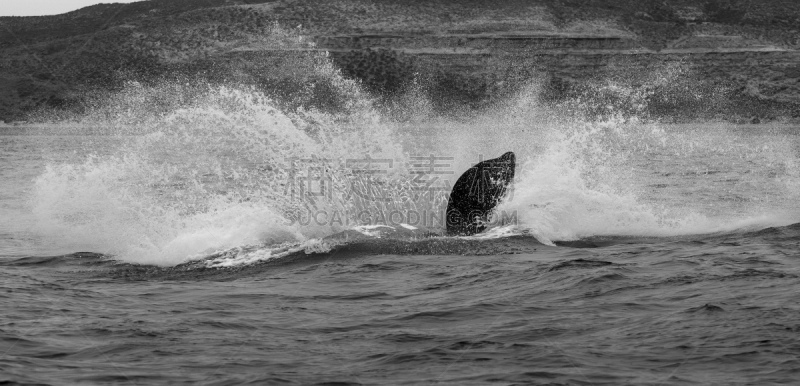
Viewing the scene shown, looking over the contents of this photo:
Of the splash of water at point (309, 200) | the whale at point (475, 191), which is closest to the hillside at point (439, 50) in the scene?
the splash of water at point (309, 200)

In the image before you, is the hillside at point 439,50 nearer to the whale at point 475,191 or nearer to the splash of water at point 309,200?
the splash of water at point 309,200

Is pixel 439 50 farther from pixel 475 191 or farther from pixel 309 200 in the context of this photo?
pixel 475 191

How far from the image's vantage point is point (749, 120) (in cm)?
9294

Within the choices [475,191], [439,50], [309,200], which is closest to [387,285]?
[475,191]

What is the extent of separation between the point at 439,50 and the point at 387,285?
100769 mm

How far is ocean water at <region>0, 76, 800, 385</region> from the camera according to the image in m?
9.40

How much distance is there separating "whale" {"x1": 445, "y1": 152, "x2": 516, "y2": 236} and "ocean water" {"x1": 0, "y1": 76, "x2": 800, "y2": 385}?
1.45 feet

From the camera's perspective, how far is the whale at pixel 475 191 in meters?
17.1

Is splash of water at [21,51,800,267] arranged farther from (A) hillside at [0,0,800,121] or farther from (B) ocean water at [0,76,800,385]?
(A) hillside at [0,0,800,121]

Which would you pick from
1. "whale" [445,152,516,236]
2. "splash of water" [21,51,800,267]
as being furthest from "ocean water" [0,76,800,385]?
"whale" [445,152,516,236]

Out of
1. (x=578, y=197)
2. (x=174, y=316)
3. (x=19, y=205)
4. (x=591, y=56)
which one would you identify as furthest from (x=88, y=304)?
A: (x=591, y=56)

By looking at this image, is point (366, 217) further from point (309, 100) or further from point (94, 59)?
point (94, 59)

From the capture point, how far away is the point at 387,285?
13125 mm

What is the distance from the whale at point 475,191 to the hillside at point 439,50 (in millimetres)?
78066
